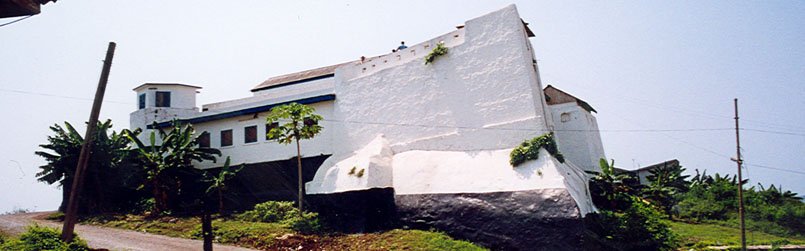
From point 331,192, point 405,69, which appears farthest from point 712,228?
point 331,192

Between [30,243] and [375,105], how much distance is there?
14465 millimetres

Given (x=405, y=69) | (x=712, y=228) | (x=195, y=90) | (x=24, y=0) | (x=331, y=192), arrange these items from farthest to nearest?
(x=195, y=90) < (x=712, y=228) < (x=405, y=69) < (x=331, y=192) < (x=24, y=0)

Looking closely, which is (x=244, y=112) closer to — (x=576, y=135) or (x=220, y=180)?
(x=220, y=180)

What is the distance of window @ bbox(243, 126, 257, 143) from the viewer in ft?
91.0

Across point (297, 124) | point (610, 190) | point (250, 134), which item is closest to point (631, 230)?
point (610, 190)

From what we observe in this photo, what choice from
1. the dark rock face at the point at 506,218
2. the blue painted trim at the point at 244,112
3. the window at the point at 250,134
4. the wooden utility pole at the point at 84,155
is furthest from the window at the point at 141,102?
the dark rock face at the point at 506,218

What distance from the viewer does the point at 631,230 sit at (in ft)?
66.0

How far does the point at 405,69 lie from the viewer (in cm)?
2505

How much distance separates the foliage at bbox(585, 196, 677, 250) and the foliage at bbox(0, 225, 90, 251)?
16172 mm

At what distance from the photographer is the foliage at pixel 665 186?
92.7ft

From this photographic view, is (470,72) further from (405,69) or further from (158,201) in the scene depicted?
(158,201)

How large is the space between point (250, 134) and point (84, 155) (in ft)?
44.5

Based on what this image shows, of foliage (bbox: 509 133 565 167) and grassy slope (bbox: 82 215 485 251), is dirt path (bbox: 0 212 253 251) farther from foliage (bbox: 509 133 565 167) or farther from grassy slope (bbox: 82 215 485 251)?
foliage (bbox: 509 133 565 167)

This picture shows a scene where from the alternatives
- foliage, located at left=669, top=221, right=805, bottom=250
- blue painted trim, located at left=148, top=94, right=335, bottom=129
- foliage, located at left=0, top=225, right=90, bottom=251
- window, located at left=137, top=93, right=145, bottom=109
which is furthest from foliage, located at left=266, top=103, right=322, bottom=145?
foliage, located at left=669, top=221, right=805, bottom=250
